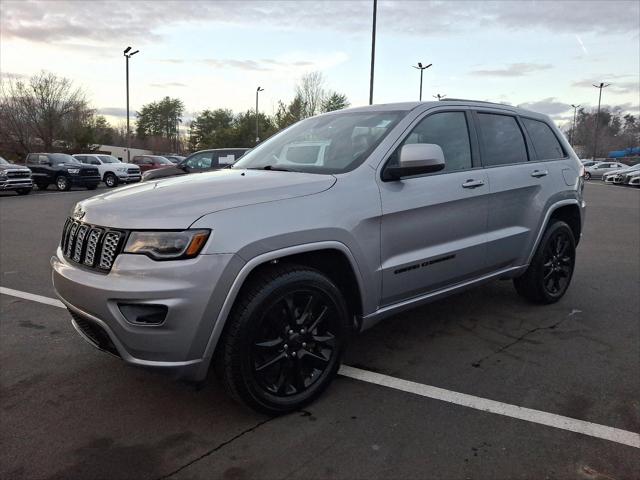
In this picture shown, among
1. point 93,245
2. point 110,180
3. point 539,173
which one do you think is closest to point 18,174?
point 110,180

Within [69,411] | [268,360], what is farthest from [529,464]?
[69,411]

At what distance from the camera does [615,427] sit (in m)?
2.87

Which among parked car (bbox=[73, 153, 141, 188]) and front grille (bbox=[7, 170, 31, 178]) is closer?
front grille (bbox=[7, 170, 31, 178])

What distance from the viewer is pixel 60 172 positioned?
22031mm

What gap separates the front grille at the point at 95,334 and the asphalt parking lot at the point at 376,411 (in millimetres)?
467

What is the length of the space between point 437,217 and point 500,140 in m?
1.24

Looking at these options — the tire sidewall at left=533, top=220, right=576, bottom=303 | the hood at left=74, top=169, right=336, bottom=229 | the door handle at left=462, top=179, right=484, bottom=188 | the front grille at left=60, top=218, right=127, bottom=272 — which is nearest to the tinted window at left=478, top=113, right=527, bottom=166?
the door handle at left=462, top=179, right=484, bottom=188

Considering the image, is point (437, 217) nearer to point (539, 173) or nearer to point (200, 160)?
point (539, 173)

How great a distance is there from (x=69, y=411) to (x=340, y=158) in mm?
2274

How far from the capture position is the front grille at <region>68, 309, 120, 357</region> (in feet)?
8.86

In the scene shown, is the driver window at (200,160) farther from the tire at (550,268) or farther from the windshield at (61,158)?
the windshield at (61,158)

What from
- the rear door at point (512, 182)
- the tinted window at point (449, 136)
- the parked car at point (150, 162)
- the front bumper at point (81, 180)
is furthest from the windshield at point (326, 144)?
the parked car at point (150, 162)

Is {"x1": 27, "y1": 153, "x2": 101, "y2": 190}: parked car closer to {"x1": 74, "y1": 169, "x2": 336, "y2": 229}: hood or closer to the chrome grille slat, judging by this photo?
{"x1": 74, "y1": 169, "x2": 336, "y2": 229}: hood

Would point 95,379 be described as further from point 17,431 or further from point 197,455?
point 197,455
